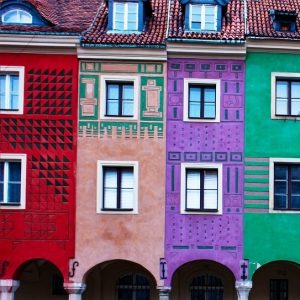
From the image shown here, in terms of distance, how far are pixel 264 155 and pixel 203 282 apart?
586 centimetres

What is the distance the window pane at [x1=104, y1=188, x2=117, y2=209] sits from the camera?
84.7ft

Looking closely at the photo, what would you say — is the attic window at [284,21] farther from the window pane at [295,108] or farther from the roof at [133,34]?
the roof at [133,34]

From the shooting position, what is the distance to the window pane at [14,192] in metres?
25.8

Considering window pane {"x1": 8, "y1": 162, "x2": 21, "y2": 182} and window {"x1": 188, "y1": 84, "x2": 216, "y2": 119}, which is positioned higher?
window {"x1": 188, "y1": 84, "x2": 216, "y2": 119}

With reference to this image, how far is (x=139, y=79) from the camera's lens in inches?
1032

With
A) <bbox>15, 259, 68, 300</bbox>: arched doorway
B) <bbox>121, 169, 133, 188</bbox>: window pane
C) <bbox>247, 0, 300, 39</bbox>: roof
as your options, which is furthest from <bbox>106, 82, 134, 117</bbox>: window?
<bbox>15, 259, 68, 300</bbox>: arched doorway

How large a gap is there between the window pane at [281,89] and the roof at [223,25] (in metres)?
2.13

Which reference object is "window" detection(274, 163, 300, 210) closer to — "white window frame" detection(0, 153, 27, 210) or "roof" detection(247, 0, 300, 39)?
"roof" detection(247, 0, 300, 39)

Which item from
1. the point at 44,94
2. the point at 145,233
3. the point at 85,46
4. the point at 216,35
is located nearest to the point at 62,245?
the point at 145,233

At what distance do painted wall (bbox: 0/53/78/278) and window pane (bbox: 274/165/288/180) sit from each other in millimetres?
6983

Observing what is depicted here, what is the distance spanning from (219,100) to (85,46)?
4998 mm

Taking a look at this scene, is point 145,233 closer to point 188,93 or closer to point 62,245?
point 62,245

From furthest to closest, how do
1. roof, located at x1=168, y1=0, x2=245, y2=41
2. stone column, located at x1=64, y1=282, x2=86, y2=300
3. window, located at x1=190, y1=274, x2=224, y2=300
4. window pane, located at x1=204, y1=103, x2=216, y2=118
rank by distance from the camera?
window, located at x1=190, y1=274, x2=224, y2=300
window pane, located at x1=204, y1=103, x2=216, y2=118
roof, located at x1=168, y1=0, x2=245, y2=41
stone column, located at x1=64, y1=282, x2=86, y2=300

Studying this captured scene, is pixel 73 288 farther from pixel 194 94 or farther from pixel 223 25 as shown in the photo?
pixel 223 25
